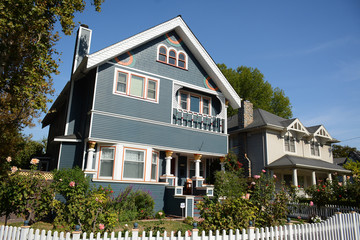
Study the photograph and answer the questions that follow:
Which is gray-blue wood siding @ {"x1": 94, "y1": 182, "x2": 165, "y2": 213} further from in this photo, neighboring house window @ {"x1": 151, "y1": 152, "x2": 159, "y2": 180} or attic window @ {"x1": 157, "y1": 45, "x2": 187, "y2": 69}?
attic window @ {"x1": 157, "y1": 45, "x2": 187, "y2": 69}

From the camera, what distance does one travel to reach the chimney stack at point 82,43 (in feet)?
52.2

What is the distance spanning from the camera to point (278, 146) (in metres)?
24.3

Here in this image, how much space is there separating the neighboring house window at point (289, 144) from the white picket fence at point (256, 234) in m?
17.0

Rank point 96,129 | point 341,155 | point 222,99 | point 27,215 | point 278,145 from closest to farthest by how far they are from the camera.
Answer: point 27,215, point 96,129, point 222,99, point 278,145, point 341,155

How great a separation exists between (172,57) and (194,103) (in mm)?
3380

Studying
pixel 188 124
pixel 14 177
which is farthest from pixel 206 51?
pixel 14 177

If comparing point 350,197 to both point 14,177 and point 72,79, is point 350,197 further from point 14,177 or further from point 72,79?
point 72,79

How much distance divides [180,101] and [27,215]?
450 inches

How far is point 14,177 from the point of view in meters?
7.32

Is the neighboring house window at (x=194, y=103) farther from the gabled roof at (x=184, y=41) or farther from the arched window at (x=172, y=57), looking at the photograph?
the arched window at (x=172, y=57)

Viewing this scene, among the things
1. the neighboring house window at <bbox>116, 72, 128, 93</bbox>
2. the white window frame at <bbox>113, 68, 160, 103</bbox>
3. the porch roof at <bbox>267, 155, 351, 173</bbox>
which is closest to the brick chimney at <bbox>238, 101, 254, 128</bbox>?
the porch roof at <bbox>267, 155, 351, 173</bbox>

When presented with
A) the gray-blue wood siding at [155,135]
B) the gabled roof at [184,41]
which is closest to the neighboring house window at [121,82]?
the gabled roof at [184,41]

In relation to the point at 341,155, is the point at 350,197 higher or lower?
lower

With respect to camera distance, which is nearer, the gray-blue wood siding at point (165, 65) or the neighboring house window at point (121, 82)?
the neighboring house window at point (121, 82)
